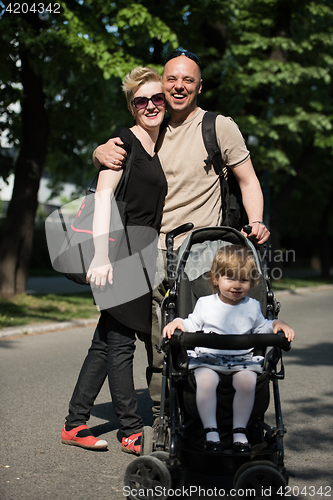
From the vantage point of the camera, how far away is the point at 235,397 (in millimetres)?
2797

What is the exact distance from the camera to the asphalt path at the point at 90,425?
311cm

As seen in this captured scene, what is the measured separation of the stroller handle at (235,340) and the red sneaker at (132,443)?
1.11 meters

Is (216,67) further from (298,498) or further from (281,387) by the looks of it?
(298,498)

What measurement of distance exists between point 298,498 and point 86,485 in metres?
1.15

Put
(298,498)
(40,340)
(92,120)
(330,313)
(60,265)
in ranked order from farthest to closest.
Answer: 1. (92,120)
2. (330,313)
3. (40,340)
4. (60,265)
5. (298,498)

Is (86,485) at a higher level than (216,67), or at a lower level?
lower

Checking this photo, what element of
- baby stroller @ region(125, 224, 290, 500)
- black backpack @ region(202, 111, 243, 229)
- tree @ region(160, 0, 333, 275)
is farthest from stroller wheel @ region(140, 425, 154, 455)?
tree @ region(160, 0, 333, 275)

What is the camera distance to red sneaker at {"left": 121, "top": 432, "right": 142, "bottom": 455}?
3539 mm

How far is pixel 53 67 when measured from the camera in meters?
10.2

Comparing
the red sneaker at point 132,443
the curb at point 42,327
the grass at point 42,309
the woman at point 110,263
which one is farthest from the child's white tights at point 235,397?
the grass at point 42,309

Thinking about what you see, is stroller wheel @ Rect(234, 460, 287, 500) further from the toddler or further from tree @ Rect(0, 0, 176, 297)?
tree @ Rect(0, 0, 176, 297)

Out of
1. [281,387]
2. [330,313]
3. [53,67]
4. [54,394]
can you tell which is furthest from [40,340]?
[330,313]

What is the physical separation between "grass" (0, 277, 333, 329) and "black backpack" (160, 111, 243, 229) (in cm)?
541

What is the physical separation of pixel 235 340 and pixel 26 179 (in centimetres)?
917
